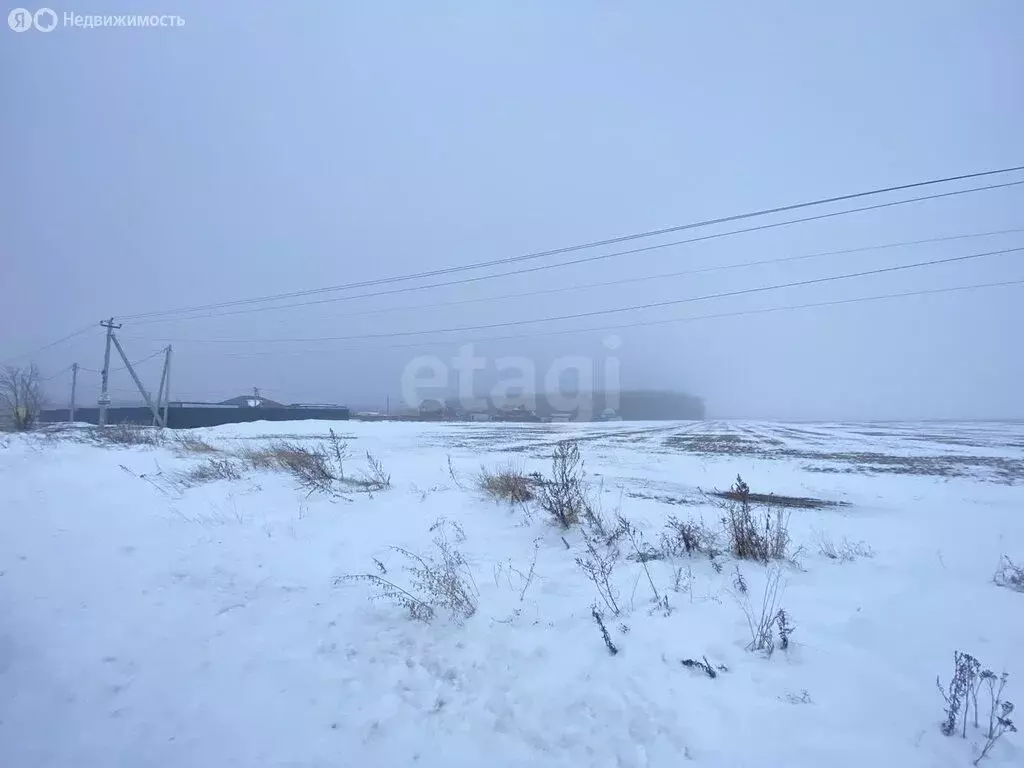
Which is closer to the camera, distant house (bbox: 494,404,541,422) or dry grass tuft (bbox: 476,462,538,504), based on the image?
dry grass tuft (bbox: 476,462,538,504)

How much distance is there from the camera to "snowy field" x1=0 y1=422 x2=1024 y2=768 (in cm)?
284

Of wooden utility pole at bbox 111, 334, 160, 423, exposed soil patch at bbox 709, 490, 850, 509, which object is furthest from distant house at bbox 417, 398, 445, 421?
exposed soil patch at bbox 709, 490, 850, 509

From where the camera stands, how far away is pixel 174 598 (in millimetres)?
4574

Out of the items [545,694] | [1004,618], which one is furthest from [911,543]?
[545,694]

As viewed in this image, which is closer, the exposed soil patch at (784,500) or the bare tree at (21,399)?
the exposed soil patch at (784,500)

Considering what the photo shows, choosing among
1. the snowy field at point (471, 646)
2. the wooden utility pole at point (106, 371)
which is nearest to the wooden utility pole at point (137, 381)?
the wooden utility pole at point (106, 371)

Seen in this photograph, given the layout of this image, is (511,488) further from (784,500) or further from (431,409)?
(431,409)

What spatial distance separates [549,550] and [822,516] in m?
5.70

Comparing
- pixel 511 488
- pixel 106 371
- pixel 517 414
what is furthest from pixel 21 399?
pixel 517 414

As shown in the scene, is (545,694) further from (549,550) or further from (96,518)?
(96,518)

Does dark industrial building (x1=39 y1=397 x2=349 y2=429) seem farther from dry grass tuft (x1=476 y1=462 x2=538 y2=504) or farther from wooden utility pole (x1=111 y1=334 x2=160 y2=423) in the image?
dry grass tuft (x1=476 y1=462 x2=538 y2=504)

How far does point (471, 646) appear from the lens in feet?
12.6

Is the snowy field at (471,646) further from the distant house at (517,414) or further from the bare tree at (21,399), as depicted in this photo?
the distant house at (517,414)

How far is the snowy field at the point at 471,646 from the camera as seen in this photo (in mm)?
2836
